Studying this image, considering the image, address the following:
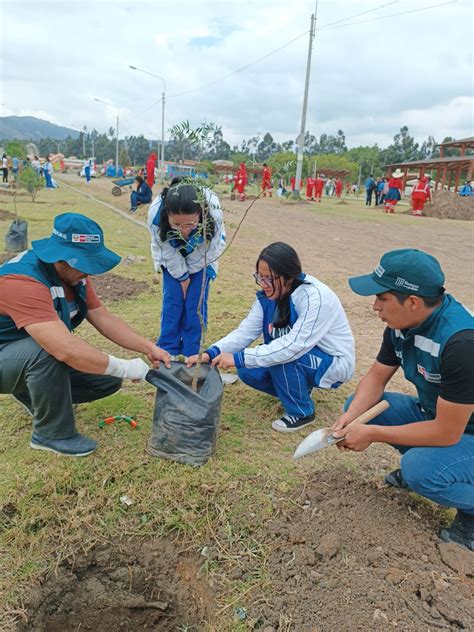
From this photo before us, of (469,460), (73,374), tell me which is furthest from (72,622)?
(469,460)

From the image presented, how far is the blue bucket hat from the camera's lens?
241 centimetres

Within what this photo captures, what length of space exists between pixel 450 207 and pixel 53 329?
19794mm

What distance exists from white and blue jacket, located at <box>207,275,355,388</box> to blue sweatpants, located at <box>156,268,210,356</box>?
0.69m

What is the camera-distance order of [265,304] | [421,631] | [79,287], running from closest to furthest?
[421,631]
[79,287]
[265,304]

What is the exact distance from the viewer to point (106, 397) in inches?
133

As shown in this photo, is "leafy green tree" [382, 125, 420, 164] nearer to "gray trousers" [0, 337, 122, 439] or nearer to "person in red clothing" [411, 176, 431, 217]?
"person in red clothing" [411, 176, 431, 217]

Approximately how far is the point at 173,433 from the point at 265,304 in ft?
3.31

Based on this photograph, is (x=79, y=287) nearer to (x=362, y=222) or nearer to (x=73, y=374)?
(x=73, y=374)

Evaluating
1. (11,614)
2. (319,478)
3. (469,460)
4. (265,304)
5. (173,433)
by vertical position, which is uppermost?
(265,304)

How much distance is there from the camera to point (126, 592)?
2242mm

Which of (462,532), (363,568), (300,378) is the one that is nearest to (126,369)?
(300,378)

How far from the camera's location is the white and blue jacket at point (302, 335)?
2879 mm

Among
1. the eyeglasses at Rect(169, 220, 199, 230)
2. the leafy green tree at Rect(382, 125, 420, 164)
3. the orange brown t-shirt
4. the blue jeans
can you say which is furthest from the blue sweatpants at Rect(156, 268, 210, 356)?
the leafy green tree at Rect(382, 125, 420, 164)

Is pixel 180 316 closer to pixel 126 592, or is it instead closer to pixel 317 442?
pixel 317 442
